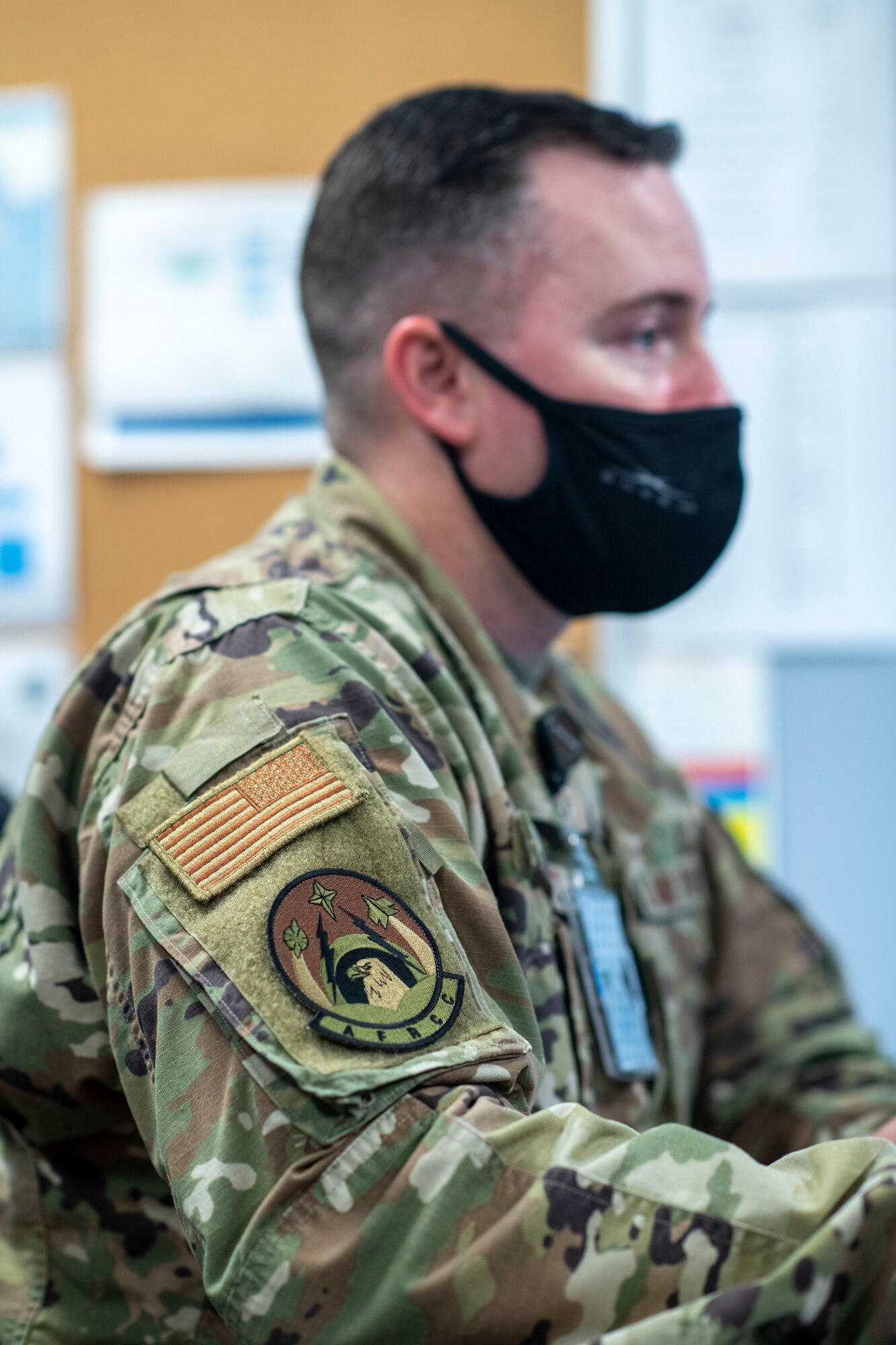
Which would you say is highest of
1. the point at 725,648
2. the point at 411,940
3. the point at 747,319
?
the point at 747,319

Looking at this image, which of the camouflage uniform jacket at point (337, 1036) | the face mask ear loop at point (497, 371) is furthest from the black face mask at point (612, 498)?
the camouflage uniform jacket at point (337, 1036)

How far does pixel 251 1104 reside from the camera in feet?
1.80

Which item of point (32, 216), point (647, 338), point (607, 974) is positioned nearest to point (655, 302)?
point (647, 338)

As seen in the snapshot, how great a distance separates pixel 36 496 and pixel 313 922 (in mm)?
1140

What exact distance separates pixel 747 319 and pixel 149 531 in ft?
2.69

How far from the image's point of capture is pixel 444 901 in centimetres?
67

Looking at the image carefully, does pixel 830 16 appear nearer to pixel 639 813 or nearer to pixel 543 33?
pixel 543 33

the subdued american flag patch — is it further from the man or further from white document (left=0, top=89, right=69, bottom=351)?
white document (left=0, top=89, right=69, bottom=351)

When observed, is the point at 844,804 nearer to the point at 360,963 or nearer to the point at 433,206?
the point at 433,206

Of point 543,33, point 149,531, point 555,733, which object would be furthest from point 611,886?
point 543,33

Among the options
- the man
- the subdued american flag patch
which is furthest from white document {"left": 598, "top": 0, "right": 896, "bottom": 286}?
the subdued american flag patch

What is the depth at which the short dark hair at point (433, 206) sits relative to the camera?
1033mm

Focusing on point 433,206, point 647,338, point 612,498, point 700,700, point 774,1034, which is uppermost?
point 433,206

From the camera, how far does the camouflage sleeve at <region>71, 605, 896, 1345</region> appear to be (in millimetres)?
510
